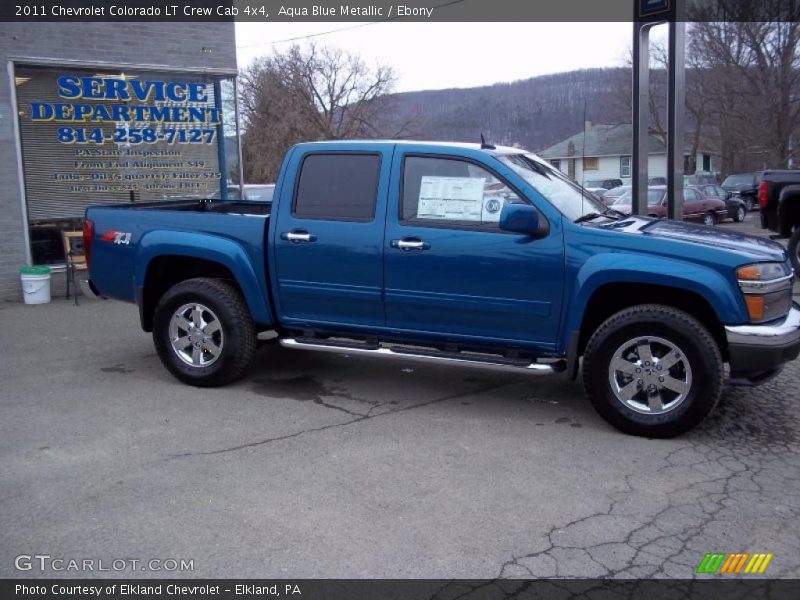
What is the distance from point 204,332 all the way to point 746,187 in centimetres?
3401

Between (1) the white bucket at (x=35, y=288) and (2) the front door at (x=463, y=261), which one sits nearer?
(2) the front door at (x=463, y=261)

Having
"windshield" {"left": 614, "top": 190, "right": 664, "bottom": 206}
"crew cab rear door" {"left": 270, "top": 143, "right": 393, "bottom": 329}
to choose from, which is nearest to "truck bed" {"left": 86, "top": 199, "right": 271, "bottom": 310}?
"crew cab rear door" {"left": 270, "top": 143, "right": 393, "bottom": 329}

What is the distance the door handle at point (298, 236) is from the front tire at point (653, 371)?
89.4 inches

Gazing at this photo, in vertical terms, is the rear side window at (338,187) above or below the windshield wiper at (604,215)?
above

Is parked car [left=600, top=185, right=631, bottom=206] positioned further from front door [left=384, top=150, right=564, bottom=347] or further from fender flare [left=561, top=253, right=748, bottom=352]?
fender flare [left=561, top=253, right=748, bottom=352]

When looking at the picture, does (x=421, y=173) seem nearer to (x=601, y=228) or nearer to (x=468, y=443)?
(x=601, y=228)

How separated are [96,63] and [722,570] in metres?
11.0

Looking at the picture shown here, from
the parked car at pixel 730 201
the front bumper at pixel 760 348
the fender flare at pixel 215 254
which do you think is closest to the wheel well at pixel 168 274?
the fender flare at pixel 215 254

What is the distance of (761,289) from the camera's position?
488 cm

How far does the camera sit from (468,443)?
16.8ft

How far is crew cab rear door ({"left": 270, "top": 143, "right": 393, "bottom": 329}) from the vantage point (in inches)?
230

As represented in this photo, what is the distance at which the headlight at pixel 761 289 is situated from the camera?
16.0 feet

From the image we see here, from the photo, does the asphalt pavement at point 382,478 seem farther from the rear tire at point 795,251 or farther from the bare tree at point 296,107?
the bare tree at point 296,107

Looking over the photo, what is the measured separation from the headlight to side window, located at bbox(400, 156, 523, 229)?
1603 millimetres
